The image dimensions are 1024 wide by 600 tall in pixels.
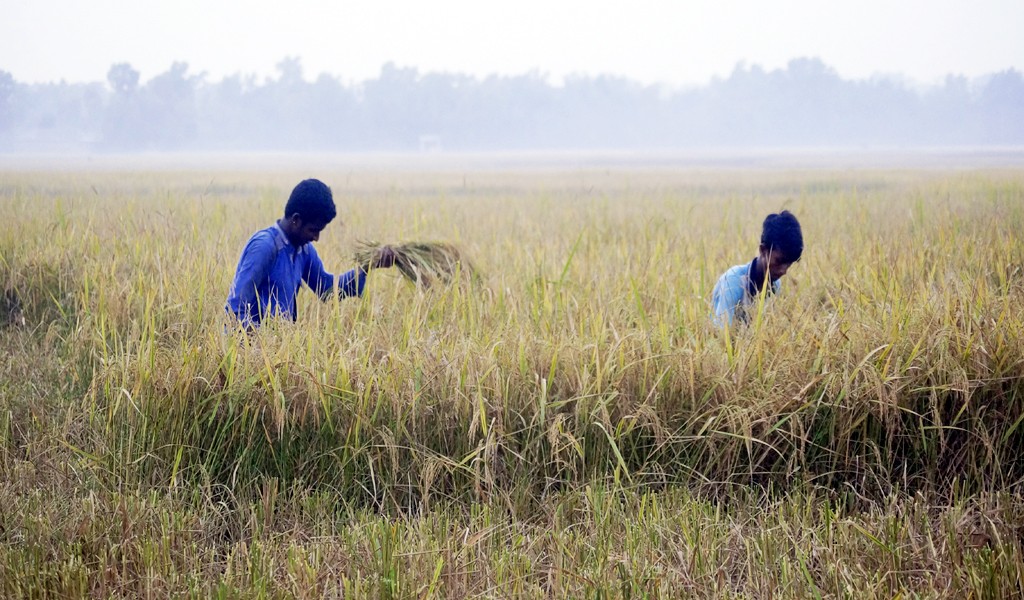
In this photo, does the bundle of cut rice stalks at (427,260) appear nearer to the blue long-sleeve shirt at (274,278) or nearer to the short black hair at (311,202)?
the blue long-sleeve shirt at (274,278)

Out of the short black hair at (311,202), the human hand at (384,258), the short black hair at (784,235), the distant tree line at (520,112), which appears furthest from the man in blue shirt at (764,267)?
the distant tree line at (520,112)

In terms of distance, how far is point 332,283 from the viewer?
3.59 meters

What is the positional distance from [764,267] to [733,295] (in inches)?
7.0

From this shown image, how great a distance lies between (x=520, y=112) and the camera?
86375 millimetres

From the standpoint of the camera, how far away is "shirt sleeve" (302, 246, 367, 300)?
3463 millimetres

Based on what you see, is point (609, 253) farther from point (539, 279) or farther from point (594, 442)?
point (594, 442)

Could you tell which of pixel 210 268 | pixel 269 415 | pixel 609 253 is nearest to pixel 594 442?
pixel 269 415

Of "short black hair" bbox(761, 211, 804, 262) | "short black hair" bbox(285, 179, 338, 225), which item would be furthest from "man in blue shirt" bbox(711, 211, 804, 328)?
"short black hair" bbox(285, 179, 338, 225)

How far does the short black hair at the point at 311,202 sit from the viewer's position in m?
3.14

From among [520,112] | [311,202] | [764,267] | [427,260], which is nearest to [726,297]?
[764,267]

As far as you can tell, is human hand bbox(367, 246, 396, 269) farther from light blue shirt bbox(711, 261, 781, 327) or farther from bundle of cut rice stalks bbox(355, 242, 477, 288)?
light blue shirt bbox(711, 261, 781, 327)

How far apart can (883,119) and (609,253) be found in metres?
94.0

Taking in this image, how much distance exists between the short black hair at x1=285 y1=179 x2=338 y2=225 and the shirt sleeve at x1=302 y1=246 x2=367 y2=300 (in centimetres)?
32

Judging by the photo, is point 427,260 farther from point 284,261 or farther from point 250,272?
point 250,272
